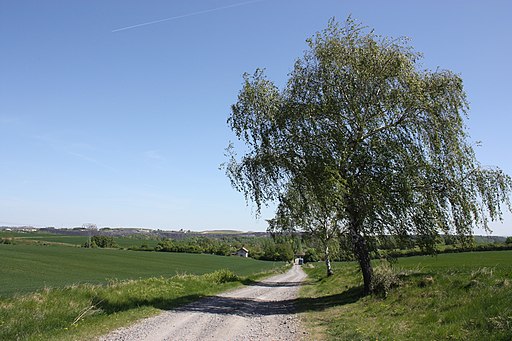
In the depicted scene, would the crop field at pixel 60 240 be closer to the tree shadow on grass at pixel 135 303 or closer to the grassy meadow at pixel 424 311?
the tree shadow on grass at pixel 135 303

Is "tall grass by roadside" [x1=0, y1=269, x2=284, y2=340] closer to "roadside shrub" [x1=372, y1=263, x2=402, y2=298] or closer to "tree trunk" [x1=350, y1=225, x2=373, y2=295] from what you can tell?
"tree trunk" [x1=350, y1=225, x2=373, y2=295]

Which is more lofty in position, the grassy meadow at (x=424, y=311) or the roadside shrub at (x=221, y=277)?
the grassy meadow at (x=424, y=311)

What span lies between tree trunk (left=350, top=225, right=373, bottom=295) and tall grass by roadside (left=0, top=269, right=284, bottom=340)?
1061 centimetres

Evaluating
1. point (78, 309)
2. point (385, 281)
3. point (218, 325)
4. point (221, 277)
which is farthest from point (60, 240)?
point (385, 281)

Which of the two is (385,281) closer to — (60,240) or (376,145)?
(376,145)

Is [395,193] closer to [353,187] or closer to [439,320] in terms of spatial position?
[353,187]

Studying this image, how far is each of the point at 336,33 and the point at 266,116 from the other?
5.65 m

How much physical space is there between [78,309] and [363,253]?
1393 cm

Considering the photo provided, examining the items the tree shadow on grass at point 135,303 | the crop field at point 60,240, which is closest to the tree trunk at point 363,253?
the tree shadow on grass at point 135,303

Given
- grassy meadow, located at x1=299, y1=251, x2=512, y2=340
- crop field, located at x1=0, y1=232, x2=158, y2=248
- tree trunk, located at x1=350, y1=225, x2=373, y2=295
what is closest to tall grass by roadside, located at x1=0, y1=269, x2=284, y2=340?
grassy meadow, located at x1=299, y1=251, x2=512, y2=340

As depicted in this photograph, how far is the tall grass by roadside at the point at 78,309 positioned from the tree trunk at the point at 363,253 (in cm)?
1061

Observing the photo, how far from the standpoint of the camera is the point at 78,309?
669 inches

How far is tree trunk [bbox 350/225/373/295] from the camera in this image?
19.2 metres

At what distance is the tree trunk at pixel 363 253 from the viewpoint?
19.2m
